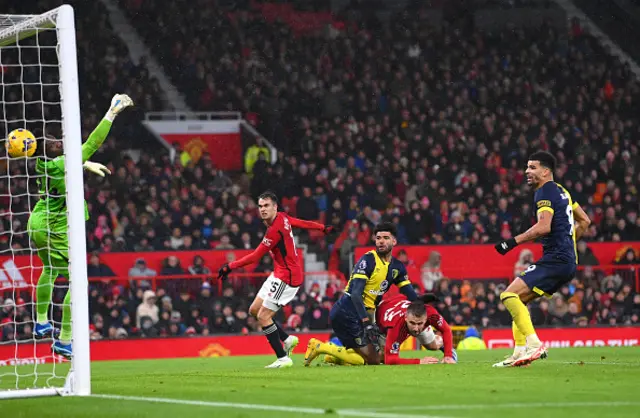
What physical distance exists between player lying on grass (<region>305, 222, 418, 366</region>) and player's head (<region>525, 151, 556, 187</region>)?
2555 millimetres

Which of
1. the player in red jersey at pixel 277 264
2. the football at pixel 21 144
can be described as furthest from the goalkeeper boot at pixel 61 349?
the player in red jersey at pixel 277 264

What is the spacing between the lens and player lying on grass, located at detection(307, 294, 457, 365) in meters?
14.3

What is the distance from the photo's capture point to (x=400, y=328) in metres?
14.4

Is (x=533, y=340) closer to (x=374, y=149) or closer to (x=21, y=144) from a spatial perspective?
(x=21, y=144)

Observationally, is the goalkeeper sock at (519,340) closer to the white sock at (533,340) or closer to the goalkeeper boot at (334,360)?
the white sock at (533,340)

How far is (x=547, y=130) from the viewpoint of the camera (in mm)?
34938

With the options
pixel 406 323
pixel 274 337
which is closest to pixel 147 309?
pixel 274 337

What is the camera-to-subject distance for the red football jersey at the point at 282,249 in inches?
604

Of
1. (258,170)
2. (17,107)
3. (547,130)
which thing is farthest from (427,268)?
(17,107)

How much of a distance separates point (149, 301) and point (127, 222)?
3.36 m

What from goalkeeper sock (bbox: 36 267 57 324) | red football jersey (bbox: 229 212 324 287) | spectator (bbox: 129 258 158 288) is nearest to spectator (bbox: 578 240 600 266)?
spectator (bbox: 129 258 158 288)

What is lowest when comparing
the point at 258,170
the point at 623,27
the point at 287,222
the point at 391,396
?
the point at 391,396

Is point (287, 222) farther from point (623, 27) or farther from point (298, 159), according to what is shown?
point (623, 27)

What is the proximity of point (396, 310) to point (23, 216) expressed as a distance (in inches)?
568
